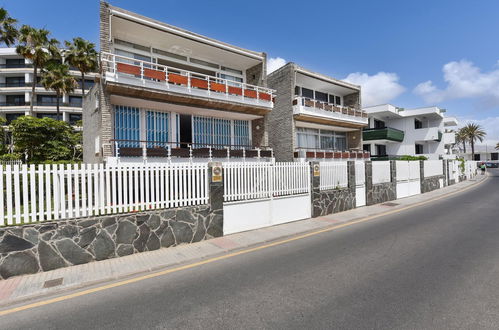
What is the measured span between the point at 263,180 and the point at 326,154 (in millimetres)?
12320

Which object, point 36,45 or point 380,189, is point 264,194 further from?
point 36,45

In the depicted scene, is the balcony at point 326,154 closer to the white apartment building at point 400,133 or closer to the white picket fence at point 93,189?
the white apartment building at point 400,133

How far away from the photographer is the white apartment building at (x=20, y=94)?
125 feet

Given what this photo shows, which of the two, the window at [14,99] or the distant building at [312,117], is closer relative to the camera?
the distant building at [312,117]

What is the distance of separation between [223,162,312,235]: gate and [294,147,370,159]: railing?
793cm

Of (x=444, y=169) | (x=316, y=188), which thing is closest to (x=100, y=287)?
(x=316, y=188)

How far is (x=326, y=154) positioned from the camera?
A: 65.1 ft

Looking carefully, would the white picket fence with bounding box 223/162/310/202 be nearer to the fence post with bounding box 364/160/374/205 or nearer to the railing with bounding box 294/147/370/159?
the fence post with bounding box 364/160/374/205

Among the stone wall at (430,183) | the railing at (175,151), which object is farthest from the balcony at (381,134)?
the railing at (175,151)

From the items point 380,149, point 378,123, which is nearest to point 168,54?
point 380,149

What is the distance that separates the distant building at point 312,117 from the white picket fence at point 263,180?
26.5 feet

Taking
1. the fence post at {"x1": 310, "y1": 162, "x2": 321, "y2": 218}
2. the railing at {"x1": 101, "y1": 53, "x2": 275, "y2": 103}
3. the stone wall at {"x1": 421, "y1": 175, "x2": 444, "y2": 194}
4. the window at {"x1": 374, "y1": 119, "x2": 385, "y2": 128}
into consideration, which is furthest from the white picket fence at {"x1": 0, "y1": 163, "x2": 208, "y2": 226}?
the window at {"x1": 374, "y1": 119, "x2": 385, "y2": 128}

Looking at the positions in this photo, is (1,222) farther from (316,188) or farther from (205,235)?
(316,188)

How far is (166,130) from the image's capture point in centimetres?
1427
